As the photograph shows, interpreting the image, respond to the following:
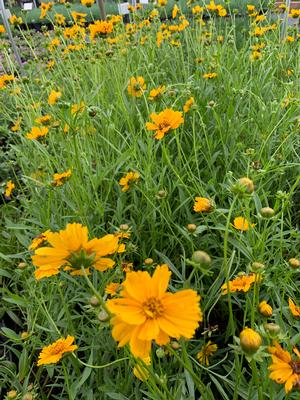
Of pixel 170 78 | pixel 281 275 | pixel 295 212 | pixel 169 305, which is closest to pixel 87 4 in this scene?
pixel 170 78

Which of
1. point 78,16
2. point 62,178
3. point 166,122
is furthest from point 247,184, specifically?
point 78,16

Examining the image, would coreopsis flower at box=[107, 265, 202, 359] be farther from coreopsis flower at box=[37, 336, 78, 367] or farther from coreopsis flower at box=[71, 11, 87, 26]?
coreopsis flower at box=[71, 11, 87, 26]

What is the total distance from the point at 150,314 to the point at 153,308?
0.01 meters

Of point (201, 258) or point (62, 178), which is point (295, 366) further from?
point (62, 178)

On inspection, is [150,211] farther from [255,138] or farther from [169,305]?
[169,305]

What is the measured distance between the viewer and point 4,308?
1073mm

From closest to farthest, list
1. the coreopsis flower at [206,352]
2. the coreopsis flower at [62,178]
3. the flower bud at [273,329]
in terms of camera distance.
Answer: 1. the flower bud at [273,329]
2. the coreopsis flower at [206,352]
3. the coreopsis flower at [62,178]

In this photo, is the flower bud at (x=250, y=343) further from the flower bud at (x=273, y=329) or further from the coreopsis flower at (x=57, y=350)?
the coreopsis flower at (x=57, y=350)

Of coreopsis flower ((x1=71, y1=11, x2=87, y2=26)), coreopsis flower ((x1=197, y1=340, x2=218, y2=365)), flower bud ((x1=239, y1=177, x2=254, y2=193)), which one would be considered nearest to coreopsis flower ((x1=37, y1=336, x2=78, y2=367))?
coreopsis flower ((x1=197, y1=340, x2=218, y2=365))

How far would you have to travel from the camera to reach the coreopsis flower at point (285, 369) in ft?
1.44

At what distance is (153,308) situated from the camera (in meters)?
0.38

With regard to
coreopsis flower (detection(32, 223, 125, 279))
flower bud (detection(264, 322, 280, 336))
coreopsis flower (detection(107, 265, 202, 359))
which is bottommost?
flower bud (detection(264, 322, 280, 336))

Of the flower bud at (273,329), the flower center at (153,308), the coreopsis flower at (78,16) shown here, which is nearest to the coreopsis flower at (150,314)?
the flower center at (153,308)

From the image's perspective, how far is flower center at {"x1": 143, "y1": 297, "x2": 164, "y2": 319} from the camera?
1.23ft
